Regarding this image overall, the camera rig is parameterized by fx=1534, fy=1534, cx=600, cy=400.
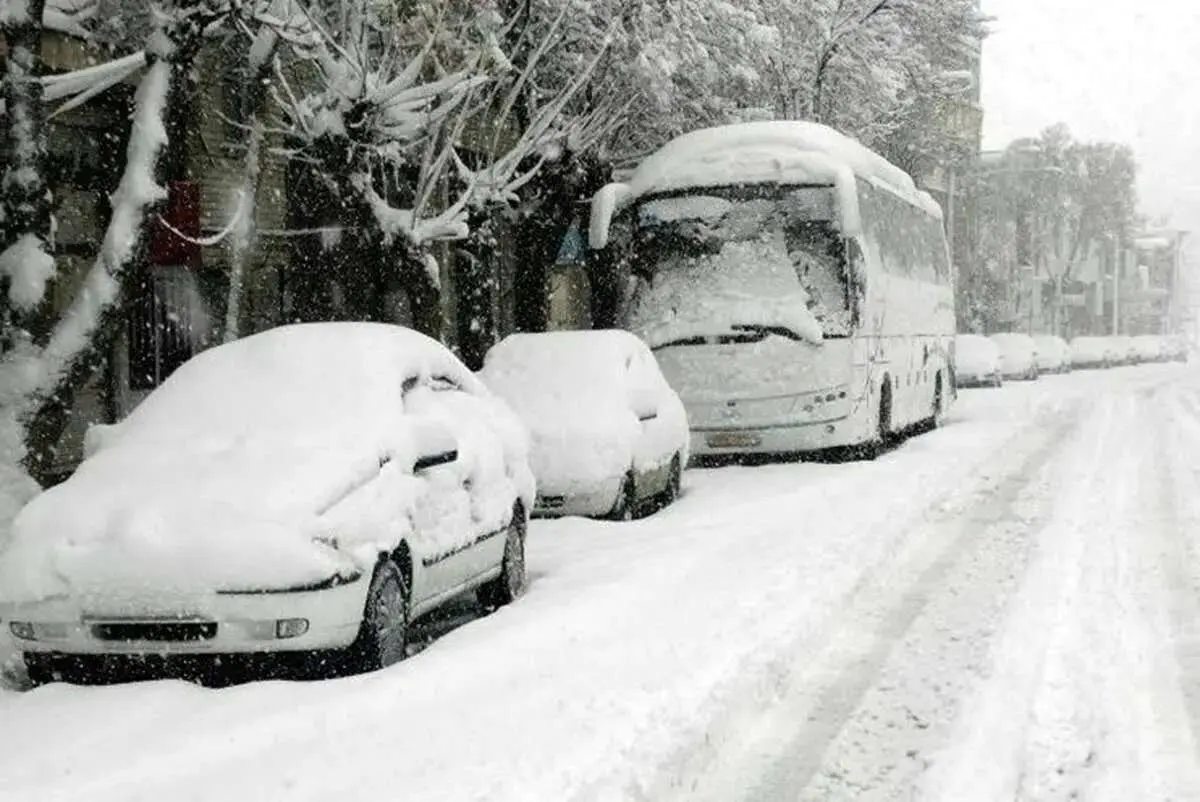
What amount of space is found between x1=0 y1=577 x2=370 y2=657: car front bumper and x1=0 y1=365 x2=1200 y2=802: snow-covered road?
209mm

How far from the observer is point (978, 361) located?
44.8 m

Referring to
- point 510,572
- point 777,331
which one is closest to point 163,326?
point 777,331

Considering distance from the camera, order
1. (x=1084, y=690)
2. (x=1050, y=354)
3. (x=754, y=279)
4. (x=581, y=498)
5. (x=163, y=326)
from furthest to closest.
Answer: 1. (x=1050, y=354)
2. (x=163, y=326)
3. (x=754, y=279)
4. (x=581, y=498)
5. (x=1084, y=690)

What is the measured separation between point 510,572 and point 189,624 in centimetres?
306

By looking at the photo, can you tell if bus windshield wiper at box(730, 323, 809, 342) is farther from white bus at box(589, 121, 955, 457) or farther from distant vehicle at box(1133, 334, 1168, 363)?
distant vehicle at box(1133, 334, 1168, 363)

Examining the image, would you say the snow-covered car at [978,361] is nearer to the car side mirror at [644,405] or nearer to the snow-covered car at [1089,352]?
the snow-covered car at [1089,352]

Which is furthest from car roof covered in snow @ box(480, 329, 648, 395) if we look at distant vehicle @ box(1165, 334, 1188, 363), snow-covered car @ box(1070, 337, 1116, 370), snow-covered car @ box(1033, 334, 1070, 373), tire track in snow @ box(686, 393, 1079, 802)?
distant vehicle @ box(1165, 334, 1188, 363)

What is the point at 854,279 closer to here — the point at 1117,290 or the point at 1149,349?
the point at 1149,349

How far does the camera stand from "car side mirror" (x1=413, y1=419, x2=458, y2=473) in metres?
7.75

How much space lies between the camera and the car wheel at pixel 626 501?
12898 mm

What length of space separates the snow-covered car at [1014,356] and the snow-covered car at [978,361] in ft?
16.7

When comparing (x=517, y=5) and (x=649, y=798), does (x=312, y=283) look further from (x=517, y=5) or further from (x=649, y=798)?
(x=649, y=798)

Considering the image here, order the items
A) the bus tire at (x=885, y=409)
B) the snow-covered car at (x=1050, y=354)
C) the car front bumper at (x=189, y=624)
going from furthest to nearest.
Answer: the snow-covered car at (x=1050, y=354) < the bus tire at (x=885, y=409) < the car front bumper at (x=189, y=624)

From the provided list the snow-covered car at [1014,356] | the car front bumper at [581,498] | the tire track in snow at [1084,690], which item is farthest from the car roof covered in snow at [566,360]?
the snow-covered car at [1014,356]
